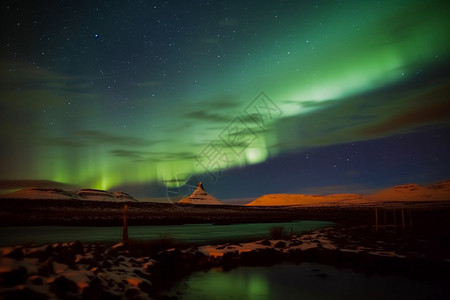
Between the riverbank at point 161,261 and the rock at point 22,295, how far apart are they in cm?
2

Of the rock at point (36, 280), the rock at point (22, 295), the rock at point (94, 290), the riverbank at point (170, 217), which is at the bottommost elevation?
the riverbank at point (170, 217)

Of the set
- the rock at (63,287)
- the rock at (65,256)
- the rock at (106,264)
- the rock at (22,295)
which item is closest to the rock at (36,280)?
the rock at (63,287)

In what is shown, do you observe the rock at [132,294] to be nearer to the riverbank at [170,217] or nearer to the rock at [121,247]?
Answer: the rock at [121,247]

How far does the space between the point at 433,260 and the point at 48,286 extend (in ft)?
70.1

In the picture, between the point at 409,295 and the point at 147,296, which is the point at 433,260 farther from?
the point at 147,296

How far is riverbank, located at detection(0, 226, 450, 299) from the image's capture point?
10.4 metres

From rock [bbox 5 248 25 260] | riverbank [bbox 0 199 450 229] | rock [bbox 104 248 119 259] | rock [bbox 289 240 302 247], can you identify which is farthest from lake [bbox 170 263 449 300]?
riverbank [bbox 0 199 450 229]

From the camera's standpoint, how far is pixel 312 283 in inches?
666

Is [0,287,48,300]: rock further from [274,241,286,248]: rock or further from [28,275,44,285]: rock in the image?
[274,241,286,248]: rock

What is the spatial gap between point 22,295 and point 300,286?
465 inches

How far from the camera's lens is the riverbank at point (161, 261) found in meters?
10.4

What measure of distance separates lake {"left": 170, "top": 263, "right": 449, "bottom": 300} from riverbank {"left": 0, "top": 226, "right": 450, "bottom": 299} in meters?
1.13

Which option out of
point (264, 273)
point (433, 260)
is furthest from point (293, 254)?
point (433, 260)

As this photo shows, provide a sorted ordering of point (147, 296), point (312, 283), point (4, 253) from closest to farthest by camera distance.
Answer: point (4, 253)
point (147, 296)
point (312, 283)
